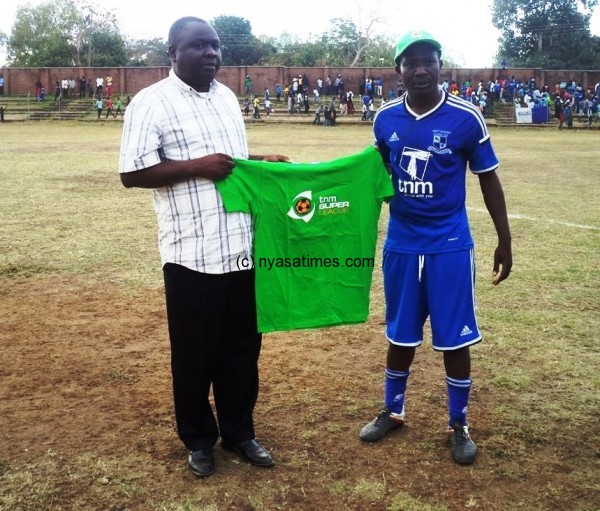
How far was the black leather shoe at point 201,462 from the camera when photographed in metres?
3.41

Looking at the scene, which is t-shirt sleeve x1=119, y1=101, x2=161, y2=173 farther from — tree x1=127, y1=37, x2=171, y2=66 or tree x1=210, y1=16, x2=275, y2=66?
tree x1=127, y1=37, x2=171, y2=66

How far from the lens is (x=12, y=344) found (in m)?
5.23

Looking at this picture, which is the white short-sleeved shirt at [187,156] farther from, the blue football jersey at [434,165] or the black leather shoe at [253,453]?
the black leather shoe at [253,453]

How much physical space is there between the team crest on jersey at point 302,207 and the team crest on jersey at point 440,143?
0.64 m

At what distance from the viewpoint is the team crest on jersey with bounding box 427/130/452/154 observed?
3.41 metres

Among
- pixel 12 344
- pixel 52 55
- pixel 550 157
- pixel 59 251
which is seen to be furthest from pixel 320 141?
pixel 52 55

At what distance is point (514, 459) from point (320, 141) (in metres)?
24.0

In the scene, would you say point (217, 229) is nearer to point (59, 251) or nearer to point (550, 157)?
point (59, 251)

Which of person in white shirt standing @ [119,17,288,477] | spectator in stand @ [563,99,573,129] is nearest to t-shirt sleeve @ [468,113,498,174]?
person in white shirt standing @ [119,17,288,477]

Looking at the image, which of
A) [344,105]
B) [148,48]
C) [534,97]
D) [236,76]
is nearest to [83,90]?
[236,76]

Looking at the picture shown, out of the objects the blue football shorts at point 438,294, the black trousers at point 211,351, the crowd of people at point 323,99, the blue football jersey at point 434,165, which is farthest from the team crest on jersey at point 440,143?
the crowd of people at point 323,99

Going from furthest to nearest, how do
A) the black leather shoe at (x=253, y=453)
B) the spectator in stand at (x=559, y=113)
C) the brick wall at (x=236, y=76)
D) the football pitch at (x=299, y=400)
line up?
the brick wall at (x=236, y=76) → the spectator in stand at (x=559, y=113) → the black leather shoe at (x=253, y=453) → the football pitch at (x=299, y=400)

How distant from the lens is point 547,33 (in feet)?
210

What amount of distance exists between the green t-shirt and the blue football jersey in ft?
0.41
